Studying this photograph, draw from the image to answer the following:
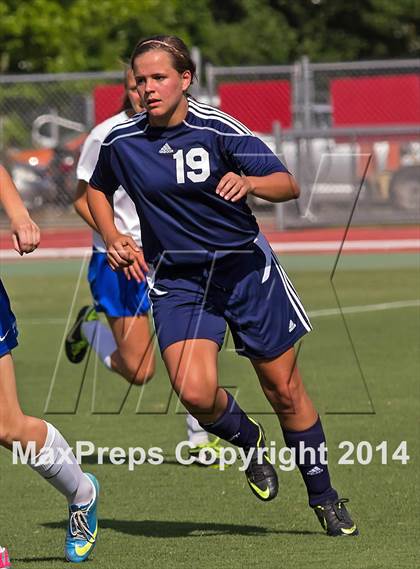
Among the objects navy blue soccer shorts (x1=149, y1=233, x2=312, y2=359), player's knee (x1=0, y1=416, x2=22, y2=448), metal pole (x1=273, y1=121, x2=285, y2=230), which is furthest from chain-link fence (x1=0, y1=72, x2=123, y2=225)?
player's knee (x1=0, y1=416, x2=22, y2=448)

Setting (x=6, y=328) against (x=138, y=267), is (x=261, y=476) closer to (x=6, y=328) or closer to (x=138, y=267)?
(x=138, y=267)

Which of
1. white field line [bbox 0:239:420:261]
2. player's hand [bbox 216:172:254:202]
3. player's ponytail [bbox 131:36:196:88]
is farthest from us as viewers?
white field line [bbox 0:239:420:261]

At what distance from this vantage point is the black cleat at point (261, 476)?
6.63 meters

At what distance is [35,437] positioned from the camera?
5.83m

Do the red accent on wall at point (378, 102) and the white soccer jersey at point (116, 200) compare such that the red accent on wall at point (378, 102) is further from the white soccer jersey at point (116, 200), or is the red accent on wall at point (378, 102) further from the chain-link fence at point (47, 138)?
the white soccer jersey at point (116, 200)

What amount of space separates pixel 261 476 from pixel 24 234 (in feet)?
6.59

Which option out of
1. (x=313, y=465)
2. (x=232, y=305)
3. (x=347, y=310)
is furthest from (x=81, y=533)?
Answer: (x=347, y=310)

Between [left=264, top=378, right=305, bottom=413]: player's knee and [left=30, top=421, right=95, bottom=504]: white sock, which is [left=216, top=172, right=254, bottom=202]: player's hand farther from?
[left=30, top=421, right=95, bottom=504]: white sock

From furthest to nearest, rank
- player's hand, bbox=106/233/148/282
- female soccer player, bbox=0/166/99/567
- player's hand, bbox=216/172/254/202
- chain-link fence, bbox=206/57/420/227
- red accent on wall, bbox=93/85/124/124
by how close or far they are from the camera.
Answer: red accent on wall, bbox=93/85/124/124 < chain-link fence, bbox=206/57/420/227 < player's hand, bbox=106/233/148/282 < player's hand, bbox=216/172/254/202 < female soccer player, bbox=0/166/99/567

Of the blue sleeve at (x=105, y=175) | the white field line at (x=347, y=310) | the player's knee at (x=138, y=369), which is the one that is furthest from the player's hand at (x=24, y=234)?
the white field line at (x=347, y=310)

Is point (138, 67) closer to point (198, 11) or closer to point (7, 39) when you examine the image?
point (7, 39)

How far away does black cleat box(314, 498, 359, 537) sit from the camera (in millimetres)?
6355

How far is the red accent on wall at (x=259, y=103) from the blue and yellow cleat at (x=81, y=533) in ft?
61.0

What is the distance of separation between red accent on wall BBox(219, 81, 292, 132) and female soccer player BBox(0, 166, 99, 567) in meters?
18.6
